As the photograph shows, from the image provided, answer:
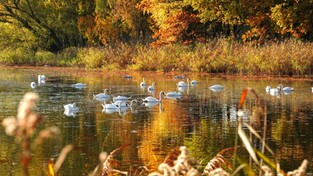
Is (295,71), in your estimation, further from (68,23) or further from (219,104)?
(68,23)

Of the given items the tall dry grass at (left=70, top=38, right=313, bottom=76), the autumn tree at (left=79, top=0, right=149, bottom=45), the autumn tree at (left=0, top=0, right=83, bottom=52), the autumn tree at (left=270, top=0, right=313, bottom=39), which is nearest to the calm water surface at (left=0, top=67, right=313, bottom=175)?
the tall dry grass at (left=70, top=38, right=313, bottom=76)

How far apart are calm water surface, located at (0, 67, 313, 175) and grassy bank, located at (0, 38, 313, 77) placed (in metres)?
4.67

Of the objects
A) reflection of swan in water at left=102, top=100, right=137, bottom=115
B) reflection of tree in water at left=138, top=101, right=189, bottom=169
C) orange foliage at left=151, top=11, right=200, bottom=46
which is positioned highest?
orange foliage at left=151, top=11, right=200, bottom=46

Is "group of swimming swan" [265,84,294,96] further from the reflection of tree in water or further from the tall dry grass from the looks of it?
the tall dry grass

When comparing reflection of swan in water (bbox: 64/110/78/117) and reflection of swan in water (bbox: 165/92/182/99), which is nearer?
reflection of swan in water (bbox: 64/110/78/117)

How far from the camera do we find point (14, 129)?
7.49 ft

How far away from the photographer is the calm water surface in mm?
10109

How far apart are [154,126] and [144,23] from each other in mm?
30513

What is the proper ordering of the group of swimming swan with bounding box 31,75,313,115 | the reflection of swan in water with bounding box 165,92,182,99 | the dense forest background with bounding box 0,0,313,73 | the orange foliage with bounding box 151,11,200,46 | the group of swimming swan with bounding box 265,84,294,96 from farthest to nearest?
1. the orange foliage with bounding box 151,11,200,46
2. the dense forest background with bounding box 0,0,313,73
3. the group of swimming swan with bounding box 265,84,294,96
4. the reflection of swan in water with bounding box 165,92,182,99
5. the group of swimming swan with bounding box 31,75,313,115

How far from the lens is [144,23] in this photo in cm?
4400

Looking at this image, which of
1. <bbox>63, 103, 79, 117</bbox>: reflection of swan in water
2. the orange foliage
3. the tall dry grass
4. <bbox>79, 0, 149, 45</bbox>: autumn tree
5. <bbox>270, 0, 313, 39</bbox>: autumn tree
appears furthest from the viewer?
<bbox>79, 0, 149, 45</bbox>: autumn tree

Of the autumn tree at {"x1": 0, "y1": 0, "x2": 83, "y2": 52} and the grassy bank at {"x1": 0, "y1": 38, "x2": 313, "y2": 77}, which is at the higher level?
the autumn tree at {"x1": 0, "y1": 0, "x2": 83, "y2": 52}

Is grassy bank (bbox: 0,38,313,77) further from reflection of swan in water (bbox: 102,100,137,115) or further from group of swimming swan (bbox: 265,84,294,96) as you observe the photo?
reflection of swan in water (bbox: 102,100,137,115)

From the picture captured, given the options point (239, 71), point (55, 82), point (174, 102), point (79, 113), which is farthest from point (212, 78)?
point (79, 113)
